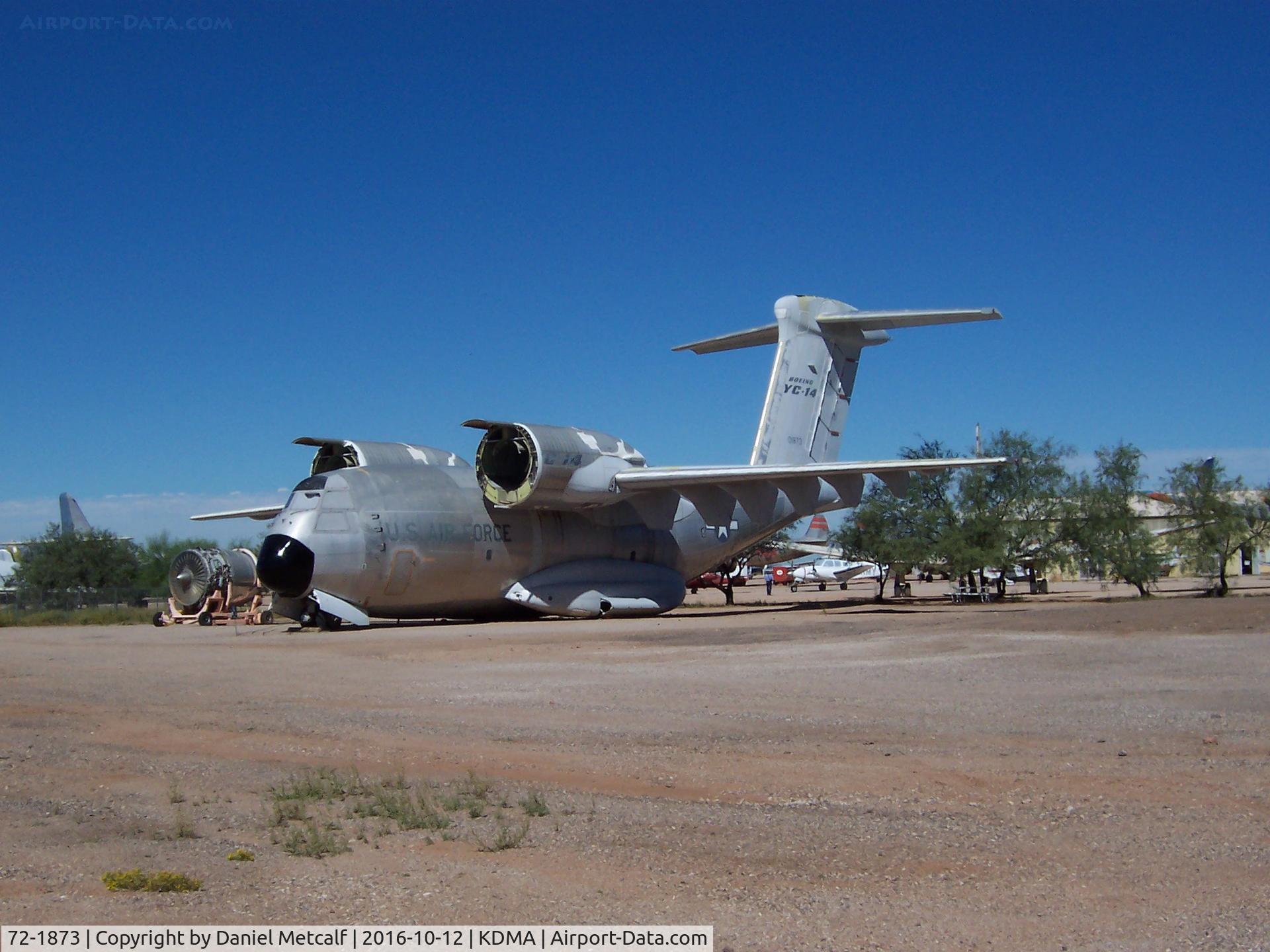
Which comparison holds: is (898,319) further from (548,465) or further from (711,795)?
(711,795)

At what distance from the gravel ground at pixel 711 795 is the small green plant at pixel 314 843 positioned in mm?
79

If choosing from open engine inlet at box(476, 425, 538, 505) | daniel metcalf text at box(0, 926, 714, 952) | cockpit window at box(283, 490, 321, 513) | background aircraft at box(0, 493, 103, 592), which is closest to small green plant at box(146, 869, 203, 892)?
daniel metcalf text at box(0, 926, 714, 952)

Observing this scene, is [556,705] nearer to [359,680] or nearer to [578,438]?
[359,680]

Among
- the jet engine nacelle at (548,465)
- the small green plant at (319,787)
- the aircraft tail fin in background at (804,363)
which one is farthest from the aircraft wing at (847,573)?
the small green plant at (319,787)

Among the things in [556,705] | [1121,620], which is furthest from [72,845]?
[1121,620]

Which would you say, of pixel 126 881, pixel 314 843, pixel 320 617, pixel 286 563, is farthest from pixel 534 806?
pixel 320 617

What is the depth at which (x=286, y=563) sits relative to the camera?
2084cm

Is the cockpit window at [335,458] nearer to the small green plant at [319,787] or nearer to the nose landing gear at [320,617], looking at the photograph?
the nose landing gear at [320,617]

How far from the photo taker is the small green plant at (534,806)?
5613 millimetres

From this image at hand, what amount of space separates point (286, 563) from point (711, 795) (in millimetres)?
16213

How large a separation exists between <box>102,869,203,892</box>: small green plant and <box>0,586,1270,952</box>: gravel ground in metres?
0.07

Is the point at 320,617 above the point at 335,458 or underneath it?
underneath

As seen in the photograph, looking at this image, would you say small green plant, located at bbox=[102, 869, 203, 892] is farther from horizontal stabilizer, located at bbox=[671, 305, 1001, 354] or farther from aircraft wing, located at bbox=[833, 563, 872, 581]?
aircraft wing, located at bbox=[833, 563, 872, 581]

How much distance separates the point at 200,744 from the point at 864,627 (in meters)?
12.3
